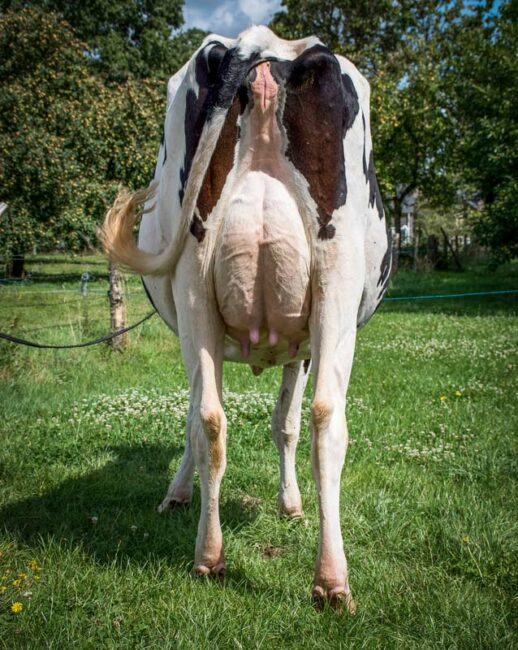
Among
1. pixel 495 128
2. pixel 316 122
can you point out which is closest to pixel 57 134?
pixel 495 128

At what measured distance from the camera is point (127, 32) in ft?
98.8

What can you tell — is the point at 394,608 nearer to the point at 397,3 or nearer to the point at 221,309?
the point at 221,309

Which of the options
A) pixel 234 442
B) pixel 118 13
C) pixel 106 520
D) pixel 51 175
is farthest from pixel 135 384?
pixel 118 13

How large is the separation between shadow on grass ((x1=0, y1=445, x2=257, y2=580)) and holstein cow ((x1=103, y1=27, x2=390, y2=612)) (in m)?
0.59

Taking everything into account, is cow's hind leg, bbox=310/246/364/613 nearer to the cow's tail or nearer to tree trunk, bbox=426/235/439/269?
the cow's tail

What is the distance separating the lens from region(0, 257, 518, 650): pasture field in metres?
2.55

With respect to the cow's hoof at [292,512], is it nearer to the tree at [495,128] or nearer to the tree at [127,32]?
the tree at [495,128]

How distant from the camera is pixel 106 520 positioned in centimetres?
368

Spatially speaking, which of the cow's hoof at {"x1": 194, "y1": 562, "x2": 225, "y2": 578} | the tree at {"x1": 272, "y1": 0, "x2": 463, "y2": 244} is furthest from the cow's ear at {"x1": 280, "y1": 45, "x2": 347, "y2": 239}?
the tree at {"x1": 272, "y1": 0, "x2": 463, "y2": 244}

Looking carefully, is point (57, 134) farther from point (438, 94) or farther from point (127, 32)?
point (127, 32)

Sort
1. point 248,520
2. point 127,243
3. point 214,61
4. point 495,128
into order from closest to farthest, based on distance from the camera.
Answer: point 214,61 → point 127,243 → point 248,520 → point 495,128

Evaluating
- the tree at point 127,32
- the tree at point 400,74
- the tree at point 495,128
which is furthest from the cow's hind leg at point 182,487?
the tree at point 127,32

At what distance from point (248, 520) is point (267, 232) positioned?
6.52 ft

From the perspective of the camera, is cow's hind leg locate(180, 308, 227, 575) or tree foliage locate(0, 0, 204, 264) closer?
→ cow's hind leg locate(180, 308, 227, 575)
